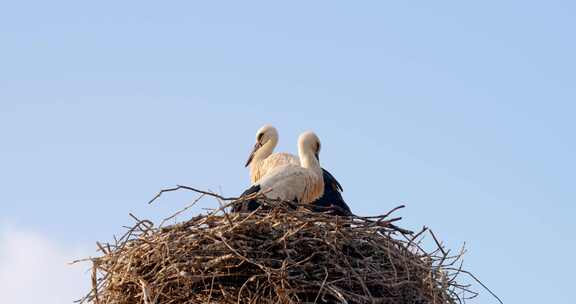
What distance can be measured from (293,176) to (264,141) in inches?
86.3

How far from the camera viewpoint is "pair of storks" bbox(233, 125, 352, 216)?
9117 mm

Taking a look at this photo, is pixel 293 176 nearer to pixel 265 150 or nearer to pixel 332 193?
pixel 332 193

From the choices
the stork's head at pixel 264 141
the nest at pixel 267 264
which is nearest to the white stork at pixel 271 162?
the stork's head at pixel 264 141

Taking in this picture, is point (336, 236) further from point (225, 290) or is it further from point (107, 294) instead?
point (107, 294)

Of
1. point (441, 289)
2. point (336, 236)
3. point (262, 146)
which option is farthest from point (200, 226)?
point (262, 146)

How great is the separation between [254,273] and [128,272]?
644 millimetres

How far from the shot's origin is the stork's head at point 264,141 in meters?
11.3

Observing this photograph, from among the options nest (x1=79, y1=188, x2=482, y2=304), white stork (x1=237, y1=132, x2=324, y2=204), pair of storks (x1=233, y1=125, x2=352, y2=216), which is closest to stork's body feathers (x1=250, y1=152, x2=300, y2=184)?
pair of storks (x1=233, y1=125, x2=352, y2=216)

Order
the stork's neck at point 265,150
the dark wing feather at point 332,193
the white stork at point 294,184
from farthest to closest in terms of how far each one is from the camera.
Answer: the stork's neck at point 265,150
the dark wing feather at point 332,193
the white stork at point 294,184

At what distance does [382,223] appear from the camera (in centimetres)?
703

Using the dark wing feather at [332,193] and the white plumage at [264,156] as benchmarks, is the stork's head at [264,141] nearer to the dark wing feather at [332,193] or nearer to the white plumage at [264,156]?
the white plumage at [264,156]

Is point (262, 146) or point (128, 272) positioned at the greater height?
point (262, 146)

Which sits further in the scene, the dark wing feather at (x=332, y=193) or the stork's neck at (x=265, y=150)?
the stork's neck at (x=265, y=150)

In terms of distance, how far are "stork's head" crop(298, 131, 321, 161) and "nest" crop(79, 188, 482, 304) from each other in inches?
123
